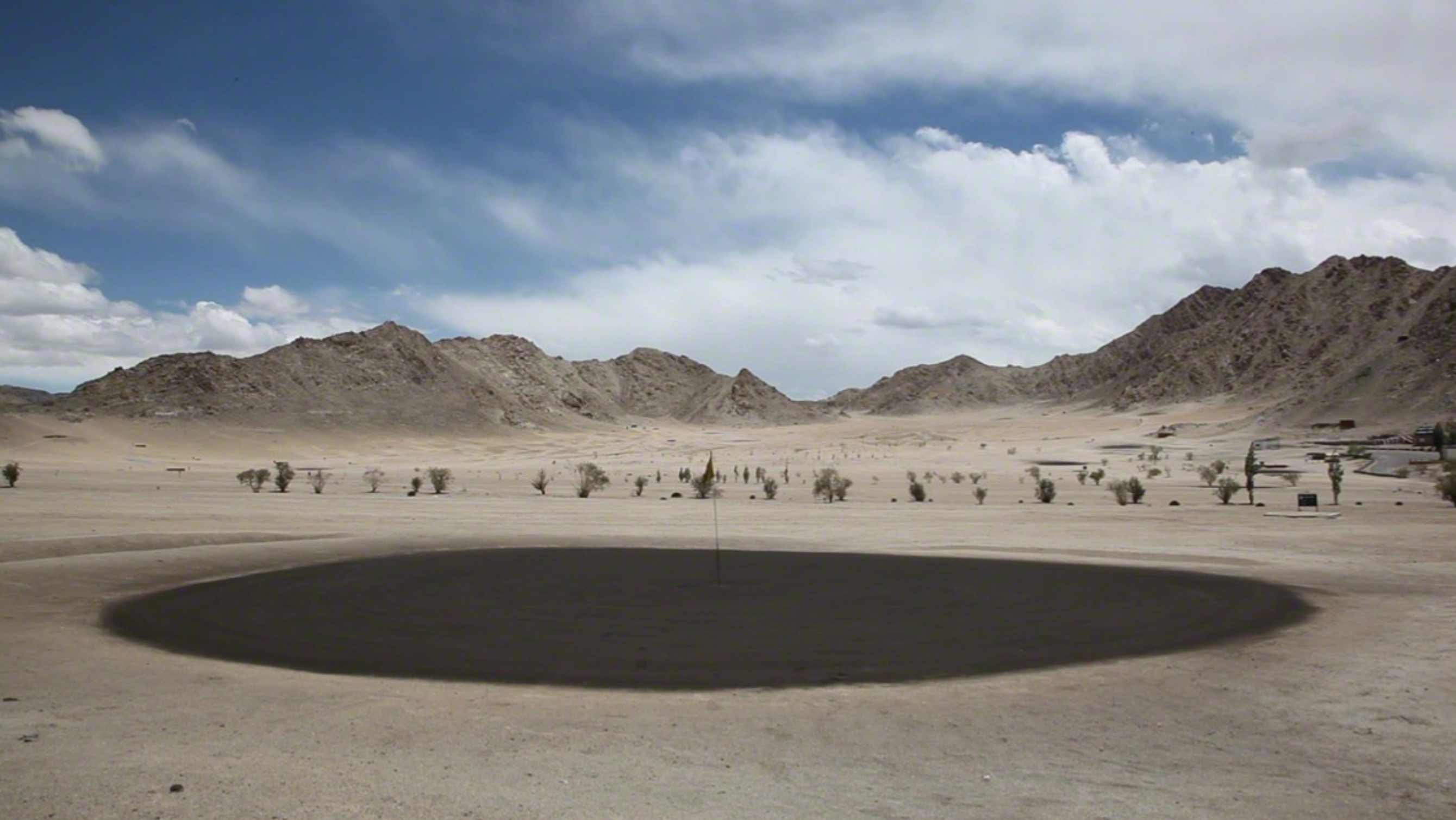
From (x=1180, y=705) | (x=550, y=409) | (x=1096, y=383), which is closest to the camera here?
(x=1180, y=705)

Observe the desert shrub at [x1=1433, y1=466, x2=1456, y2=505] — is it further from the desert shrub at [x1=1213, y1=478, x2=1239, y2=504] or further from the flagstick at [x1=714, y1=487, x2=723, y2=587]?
the flagstick at [x1=714, y1=487, x2=723, y2=587]

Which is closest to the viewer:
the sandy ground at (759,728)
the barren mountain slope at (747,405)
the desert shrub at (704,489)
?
the sandy ground at (759,728)

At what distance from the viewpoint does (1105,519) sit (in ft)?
103

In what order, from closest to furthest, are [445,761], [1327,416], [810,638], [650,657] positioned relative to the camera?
[445,761]
[650,657]
[810,638]
[1327,416]

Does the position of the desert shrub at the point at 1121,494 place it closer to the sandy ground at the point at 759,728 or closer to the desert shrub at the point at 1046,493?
the desert shrub at the point at 1046,493

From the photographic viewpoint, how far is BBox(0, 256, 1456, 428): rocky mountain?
94.2 meters

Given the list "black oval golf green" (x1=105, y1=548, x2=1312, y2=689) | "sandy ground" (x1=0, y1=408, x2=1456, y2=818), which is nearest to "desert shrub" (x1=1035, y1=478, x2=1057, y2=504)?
"sandy ground" (x1=0, y1=408, x2=1456, y2=818)

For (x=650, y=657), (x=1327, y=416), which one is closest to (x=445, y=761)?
(x=650, y=657)

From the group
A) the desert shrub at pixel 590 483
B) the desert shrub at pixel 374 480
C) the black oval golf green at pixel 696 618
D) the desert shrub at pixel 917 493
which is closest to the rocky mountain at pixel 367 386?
the desert shrub at pixel 374 480

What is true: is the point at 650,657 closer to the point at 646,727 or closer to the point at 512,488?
the point at 646,727

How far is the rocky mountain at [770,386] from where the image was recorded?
94188 mm

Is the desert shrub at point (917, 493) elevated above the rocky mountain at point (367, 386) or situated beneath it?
situated beneath

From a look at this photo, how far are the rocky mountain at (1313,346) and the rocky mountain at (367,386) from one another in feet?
283

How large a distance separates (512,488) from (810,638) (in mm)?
39863
